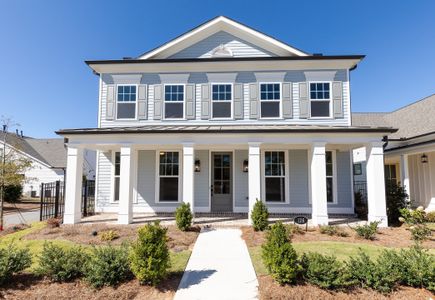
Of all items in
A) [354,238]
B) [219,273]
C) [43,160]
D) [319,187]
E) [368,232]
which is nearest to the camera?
[219,273]

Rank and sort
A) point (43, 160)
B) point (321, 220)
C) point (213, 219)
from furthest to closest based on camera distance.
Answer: point (43, 160) → point (213, 219) → point (321, 220)

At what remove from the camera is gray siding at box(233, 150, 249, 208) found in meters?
11.4

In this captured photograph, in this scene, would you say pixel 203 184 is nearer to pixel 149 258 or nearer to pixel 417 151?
pixel 149 258

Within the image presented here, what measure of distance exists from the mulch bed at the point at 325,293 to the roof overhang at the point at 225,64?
9.54 meters

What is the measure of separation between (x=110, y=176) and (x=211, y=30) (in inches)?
337

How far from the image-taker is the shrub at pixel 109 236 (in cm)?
743

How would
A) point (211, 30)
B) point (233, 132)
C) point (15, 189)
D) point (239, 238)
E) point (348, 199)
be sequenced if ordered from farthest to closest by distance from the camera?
point (15, 189)
point (211, 30)
point (348, 199)
point (233, 132)
point (239, 238)

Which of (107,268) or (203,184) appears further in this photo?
(203,184)

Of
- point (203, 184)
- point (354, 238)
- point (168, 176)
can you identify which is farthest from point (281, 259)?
point (168, 176)

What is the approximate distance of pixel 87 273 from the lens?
4.62m

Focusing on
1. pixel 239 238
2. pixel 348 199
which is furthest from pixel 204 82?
pixel 348 199

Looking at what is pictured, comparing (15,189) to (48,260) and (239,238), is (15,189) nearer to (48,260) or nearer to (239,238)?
Result: (48,260)

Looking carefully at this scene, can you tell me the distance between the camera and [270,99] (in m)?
11.5

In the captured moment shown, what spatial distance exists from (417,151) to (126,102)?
1352cm
